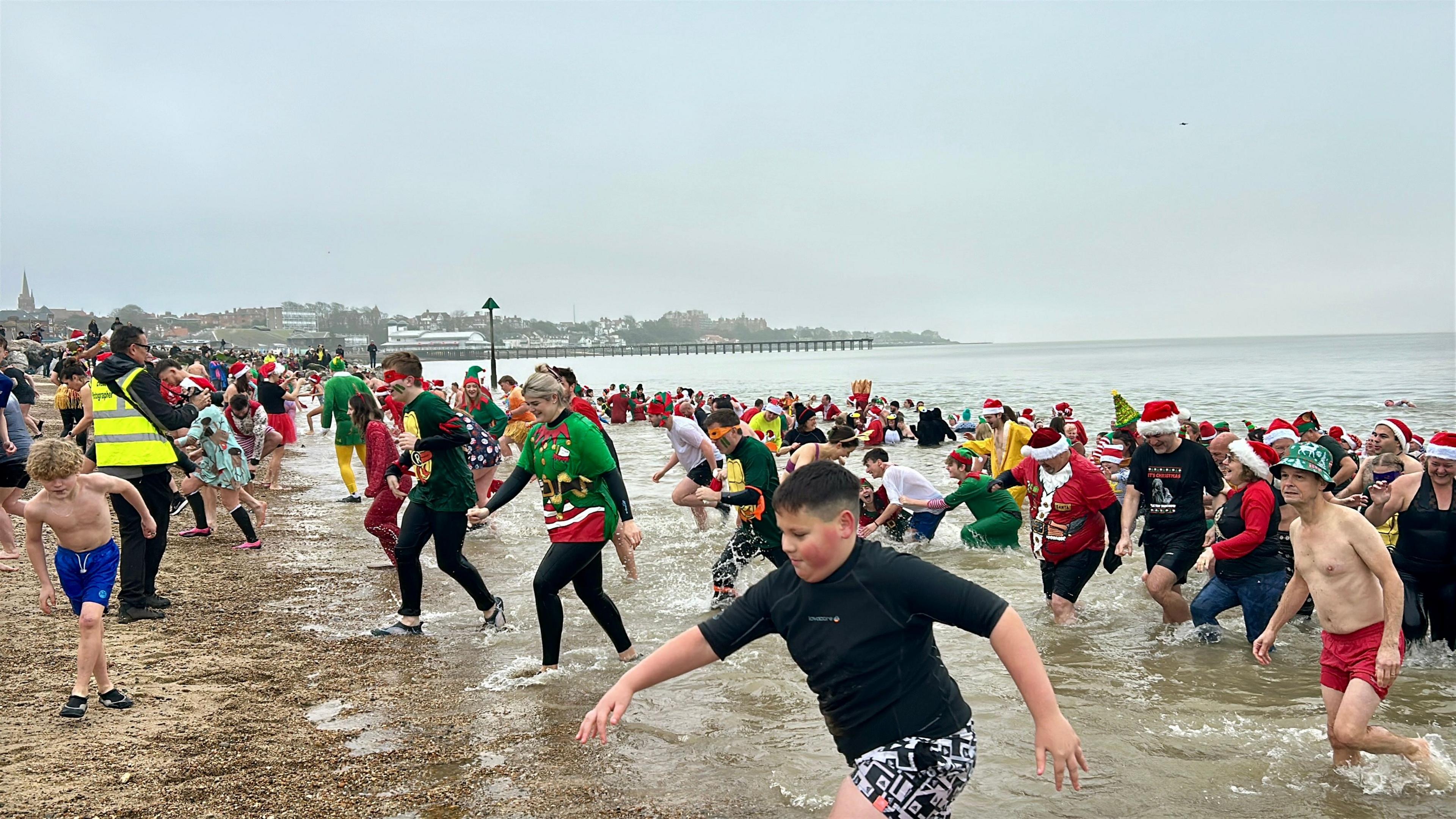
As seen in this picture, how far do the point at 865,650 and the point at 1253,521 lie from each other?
4315mm

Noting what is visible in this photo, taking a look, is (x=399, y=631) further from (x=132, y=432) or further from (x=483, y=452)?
(x=483, y=452)

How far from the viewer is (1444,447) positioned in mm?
5457

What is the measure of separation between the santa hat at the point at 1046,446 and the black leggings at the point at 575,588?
9.87ft

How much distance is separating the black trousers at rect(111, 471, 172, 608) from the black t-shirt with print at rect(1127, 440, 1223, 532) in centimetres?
686

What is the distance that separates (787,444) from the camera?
52.7 feet

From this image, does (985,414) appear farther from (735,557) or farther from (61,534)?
(61,534)

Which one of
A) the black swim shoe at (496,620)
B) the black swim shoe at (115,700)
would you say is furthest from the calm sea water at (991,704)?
the black swim shoe at (115,700)

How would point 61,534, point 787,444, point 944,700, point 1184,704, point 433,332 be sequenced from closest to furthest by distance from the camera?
point 944,700
point 61,534
point 1184,704
point 787,444
point 433,332

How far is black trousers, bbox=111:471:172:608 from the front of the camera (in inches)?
261

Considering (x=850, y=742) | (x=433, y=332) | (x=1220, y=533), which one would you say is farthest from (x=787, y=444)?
(x=433, y=332)

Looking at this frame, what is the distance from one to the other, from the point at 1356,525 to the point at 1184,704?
1698mm

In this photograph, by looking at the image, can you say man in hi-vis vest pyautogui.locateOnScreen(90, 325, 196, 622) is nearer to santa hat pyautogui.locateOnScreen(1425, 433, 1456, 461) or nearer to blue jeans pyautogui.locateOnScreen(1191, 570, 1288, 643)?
blue jeans pyautogui.locateOnScreen(1191, 570, 1288, 643)

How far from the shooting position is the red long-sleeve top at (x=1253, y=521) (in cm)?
590

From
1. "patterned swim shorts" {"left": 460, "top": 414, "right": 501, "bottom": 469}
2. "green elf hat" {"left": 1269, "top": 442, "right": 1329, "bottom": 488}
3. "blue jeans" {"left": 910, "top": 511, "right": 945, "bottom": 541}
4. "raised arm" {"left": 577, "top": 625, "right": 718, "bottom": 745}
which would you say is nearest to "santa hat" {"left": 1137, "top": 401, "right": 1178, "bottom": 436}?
"green elf hat" {"left": 1269, "top": 442, "right": 1329, "bottom": 488}
